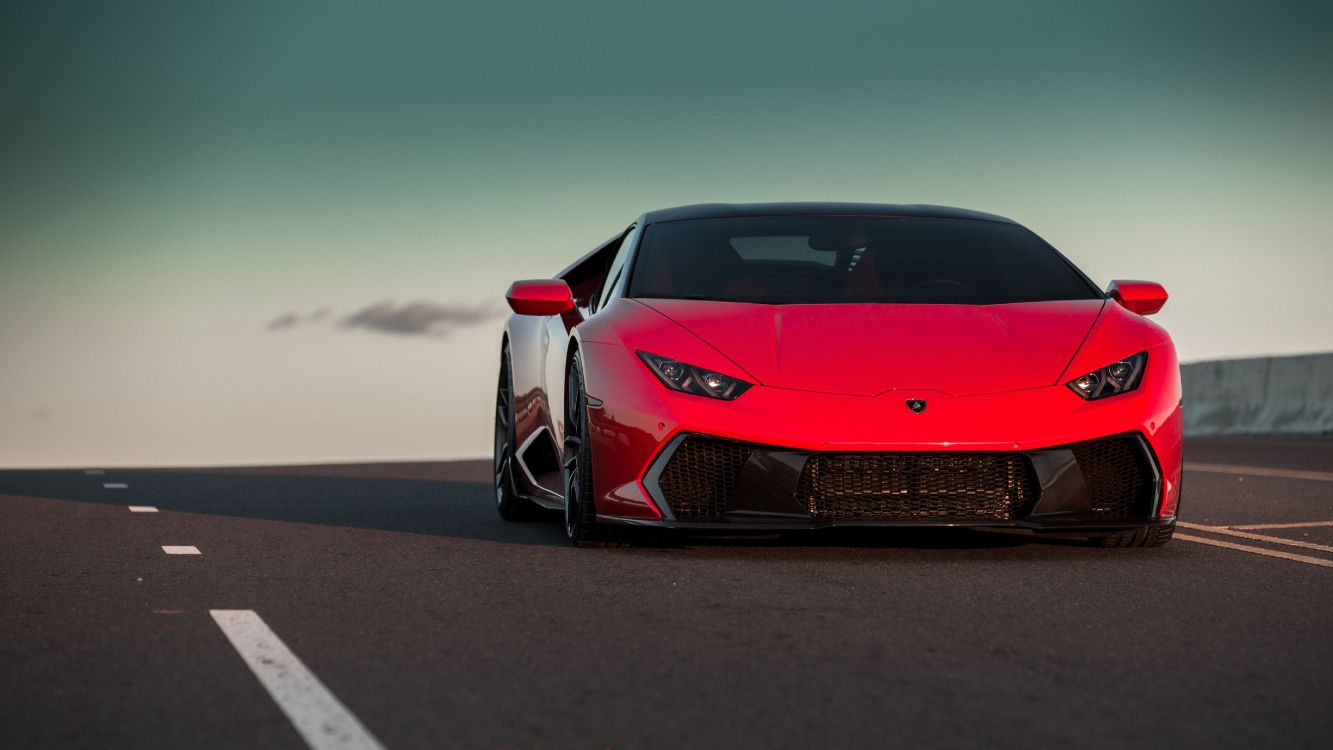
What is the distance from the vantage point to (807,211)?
7.91m

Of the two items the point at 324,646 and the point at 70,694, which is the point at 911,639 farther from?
the point at 70,694

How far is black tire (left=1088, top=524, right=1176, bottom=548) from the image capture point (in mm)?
6672

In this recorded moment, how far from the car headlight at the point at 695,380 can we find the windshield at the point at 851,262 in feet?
2.16

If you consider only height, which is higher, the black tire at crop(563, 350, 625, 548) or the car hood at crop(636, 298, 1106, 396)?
the car hood at crop(636, 298, 1106, 396)

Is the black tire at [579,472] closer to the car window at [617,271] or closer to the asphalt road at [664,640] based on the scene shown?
the asphalt road at [664,640]

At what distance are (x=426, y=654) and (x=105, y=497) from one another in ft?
22.7

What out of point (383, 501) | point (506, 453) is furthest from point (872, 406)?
point (383, 501)

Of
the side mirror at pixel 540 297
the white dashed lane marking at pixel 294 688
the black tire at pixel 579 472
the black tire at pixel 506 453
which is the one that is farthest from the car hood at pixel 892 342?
the white dashed lane marking at pixel 294 688

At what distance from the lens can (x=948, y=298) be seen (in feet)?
23.4

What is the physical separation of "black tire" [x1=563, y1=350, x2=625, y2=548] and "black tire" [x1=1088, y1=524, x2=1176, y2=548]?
1862mm

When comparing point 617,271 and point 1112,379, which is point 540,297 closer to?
point 617,271

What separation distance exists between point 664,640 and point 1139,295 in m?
3.39

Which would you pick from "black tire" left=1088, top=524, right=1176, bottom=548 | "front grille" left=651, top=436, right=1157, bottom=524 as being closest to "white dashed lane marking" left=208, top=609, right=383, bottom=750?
"front grille" left=651, top=436, right=1157, bottom=524

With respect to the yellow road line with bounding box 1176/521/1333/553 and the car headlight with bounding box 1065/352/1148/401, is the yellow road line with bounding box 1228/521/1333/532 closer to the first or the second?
the yellow road line with bounding box 1176/521/1333/553
